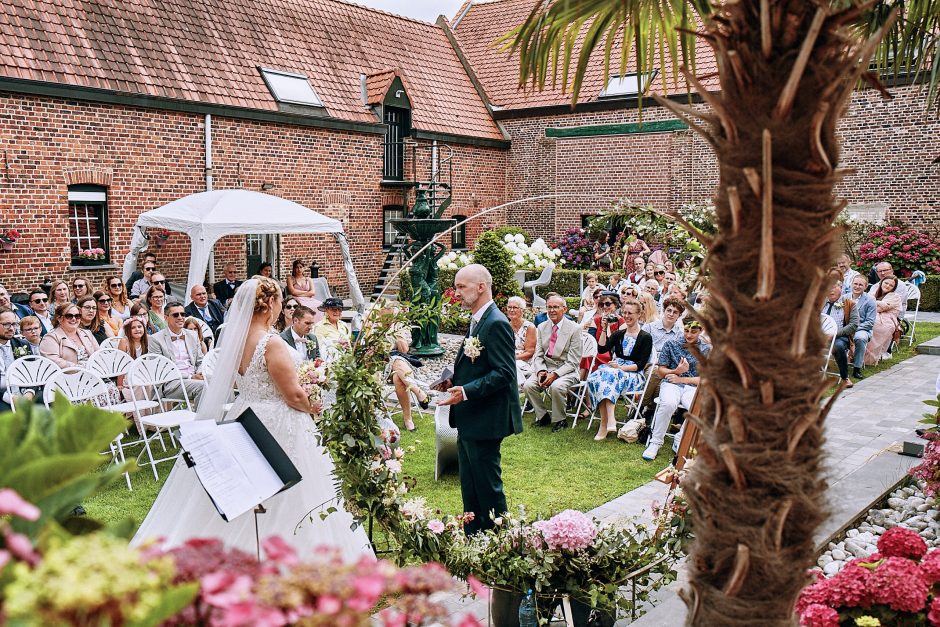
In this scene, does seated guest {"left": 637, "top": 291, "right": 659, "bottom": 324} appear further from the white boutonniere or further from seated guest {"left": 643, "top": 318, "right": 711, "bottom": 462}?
the white boutonniere

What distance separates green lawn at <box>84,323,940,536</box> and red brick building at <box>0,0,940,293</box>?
14.7ft

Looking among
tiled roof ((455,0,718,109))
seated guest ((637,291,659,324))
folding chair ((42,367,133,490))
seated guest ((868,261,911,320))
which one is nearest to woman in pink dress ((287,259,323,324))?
seated guest ((637,291,659,324))

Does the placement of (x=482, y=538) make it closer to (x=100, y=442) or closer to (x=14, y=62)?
(x=100, y=442)

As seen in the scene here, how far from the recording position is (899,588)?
3.31m

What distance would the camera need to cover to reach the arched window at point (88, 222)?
1520 cm

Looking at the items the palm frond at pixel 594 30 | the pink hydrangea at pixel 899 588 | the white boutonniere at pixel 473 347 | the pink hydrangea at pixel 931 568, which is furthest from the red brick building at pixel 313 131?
the pink hydrangea at pixel 899 588

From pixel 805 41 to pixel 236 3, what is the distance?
773 inches

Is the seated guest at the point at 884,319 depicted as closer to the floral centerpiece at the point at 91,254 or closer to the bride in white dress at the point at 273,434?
the bride in white dress at the point at 273,434

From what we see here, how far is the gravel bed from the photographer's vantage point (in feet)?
16.4

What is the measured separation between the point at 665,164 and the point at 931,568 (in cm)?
1976

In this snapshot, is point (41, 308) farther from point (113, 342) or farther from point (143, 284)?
point (143, 284)

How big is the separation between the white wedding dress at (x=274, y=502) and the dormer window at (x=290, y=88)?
1469 centimetres

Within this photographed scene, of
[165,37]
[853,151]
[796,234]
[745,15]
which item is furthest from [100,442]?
[853,151]

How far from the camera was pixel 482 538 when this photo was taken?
4262 millimetres
